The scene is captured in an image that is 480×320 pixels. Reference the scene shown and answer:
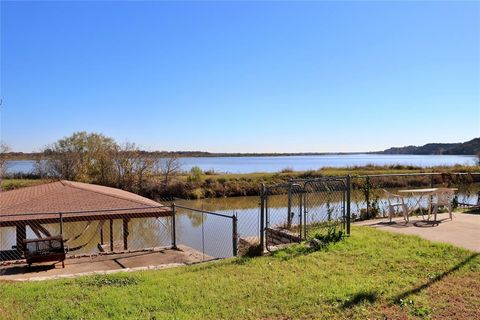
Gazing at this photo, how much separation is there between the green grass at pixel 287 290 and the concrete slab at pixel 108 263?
3.23 meters

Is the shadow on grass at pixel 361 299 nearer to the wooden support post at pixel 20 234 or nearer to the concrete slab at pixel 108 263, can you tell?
the concrete slab at pixel 108 263

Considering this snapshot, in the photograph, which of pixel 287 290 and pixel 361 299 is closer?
pixel 361 299

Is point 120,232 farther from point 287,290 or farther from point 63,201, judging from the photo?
point 287,290

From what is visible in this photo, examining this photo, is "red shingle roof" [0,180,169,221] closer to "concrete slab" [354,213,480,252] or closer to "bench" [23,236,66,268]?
"bench" [23,236,66,268]

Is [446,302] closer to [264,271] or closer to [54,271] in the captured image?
[264,271]

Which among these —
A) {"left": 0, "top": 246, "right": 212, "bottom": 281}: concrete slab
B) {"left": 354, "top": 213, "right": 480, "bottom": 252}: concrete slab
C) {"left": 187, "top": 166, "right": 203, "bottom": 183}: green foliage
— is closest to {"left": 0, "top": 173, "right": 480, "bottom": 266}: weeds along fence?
{"left": 0, "top": 246, "right": 212, "bottom": 281}: concrete slab

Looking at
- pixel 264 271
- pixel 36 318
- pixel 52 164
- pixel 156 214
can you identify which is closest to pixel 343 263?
pixel 264 271

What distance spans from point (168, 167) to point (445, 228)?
2830cm

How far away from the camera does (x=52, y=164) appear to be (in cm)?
3769

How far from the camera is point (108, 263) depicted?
12.1 m

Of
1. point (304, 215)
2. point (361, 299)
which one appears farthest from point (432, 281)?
point (304, 215)

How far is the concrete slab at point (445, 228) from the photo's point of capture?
9.25m

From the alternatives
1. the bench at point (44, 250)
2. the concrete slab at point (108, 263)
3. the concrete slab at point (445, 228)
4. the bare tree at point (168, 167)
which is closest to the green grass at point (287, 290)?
the concrete slab at point (445, 228)

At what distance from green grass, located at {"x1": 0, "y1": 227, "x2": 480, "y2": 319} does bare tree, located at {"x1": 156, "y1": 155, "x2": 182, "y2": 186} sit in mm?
28484
